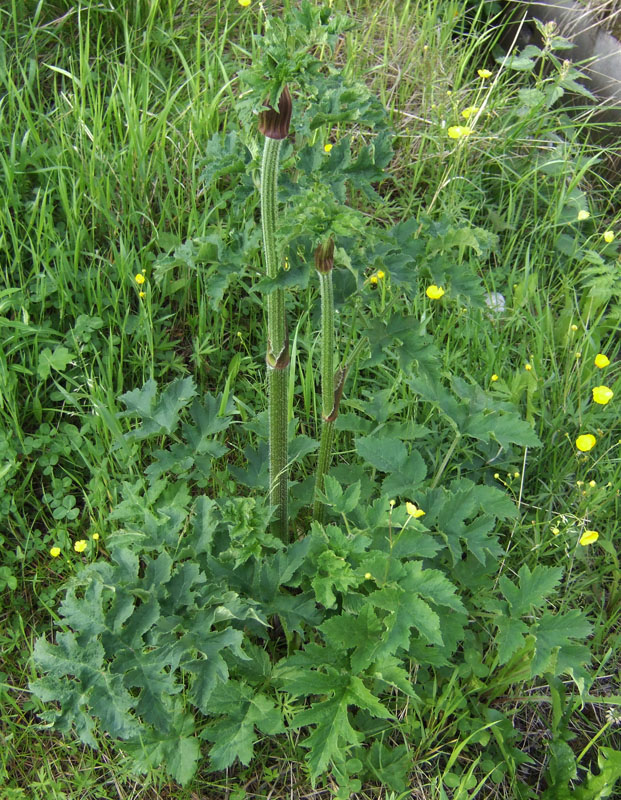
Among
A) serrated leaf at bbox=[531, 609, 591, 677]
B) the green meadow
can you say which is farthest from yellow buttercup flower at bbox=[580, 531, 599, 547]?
serrated leaf at bbox=[531, 609, 591, 677]

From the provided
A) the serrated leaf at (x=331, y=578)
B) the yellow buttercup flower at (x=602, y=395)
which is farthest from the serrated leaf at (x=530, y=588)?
the yellow buttercup flower at (x=602, y=395)

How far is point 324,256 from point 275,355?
0.28 metres

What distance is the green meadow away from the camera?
1.55m

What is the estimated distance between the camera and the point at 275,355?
1.64 meters

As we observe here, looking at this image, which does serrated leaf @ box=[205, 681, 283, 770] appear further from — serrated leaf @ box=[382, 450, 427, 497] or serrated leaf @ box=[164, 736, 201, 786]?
serrated leaf @ box=[382, 450, 427, 497]

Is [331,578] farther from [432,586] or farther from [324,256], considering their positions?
[324,256]

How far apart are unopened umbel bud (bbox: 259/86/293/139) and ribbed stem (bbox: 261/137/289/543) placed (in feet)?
0.07

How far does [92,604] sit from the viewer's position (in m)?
1.55

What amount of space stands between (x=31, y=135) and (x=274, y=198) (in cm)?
167

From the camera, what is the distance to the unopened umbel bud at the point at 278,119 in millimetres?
1307

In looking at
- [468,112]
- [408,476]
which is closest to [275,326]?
[408,476]

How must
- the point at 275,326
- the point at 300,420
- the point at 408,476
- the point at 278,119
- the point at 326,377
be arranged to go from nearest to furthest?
the point at 278,119, the point at 275,326, the point at 326,377, the point at 408,476, the point at 300,420

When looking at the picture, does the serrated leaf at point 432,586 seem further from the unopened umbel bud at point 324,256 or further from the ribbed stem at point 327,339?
the unopened umbel bud at point 324,256

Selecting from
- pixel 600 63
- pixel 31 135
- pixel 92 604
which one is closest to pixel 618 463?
pixel 92 604
